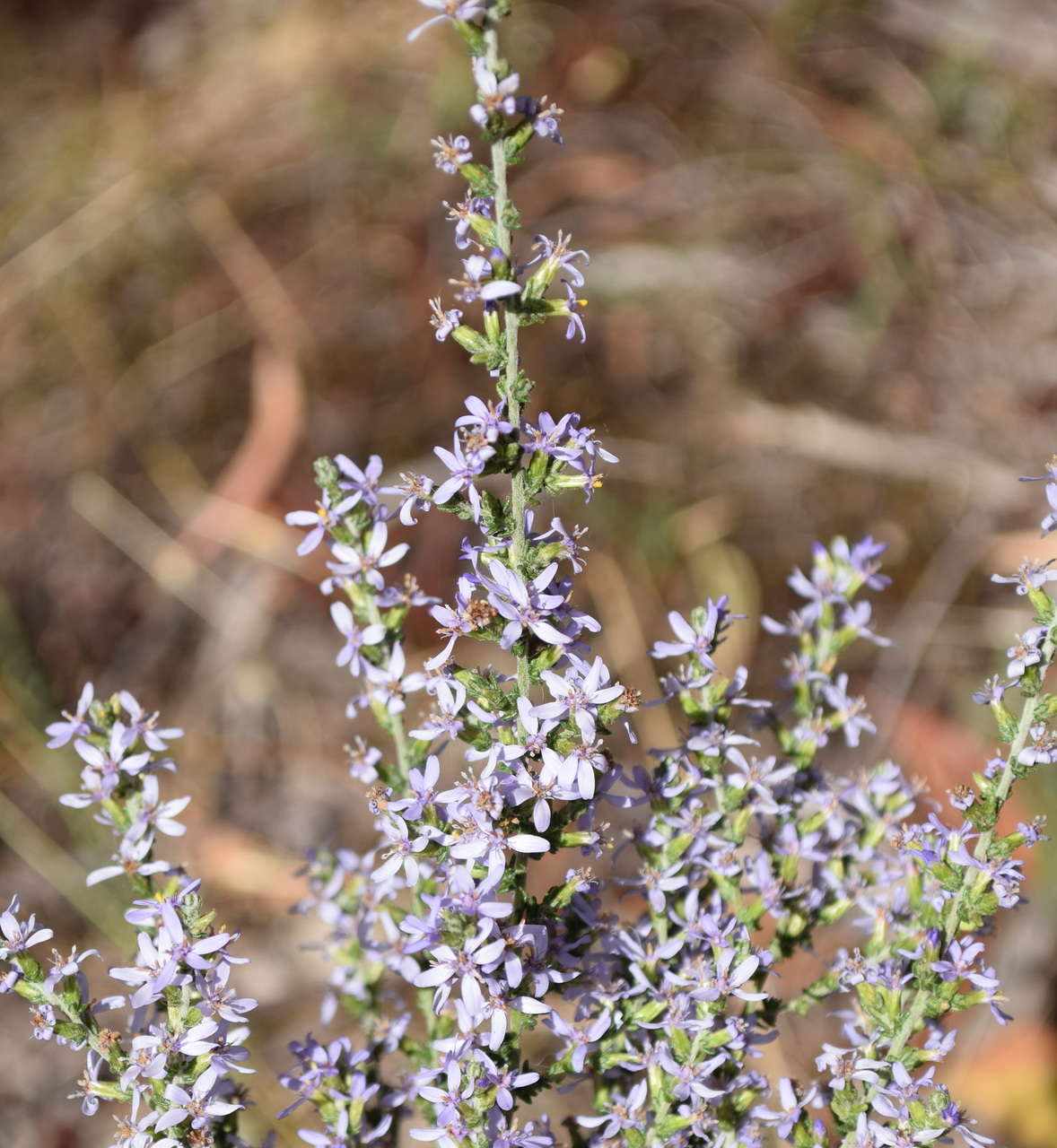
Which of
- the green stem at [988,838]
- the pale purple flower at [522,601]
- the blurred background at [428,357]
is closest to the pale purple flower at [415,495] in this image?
the pale purple flower at [522,601]

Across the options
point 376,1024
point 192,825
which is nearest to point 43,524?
point 192,825

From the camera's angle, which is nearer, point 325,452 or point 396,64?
point 325,452

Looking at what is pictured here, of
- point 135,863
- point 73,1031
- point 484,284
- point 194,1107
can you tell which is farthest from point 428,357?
point 194,1107

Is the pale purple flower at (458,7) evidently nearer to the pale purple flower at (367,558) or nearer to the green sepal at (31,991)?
the pale purple flower at (367,558)

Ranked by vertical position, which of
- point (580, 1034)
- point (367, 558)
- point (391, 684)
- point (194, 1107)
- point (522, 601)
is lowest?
point (194, 1107)

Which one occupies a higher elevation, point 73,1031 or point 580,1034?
point 580,1034

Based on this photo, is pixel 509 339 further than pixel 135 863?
No

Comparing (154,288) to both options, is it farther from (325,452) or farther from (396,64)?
(396,64)

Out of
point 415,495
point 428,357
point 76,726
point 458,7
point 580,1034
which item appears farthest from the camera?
point 428,357

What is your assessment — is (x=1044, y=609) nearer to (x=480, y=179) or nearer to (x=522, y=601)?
(x=522, y=601)
